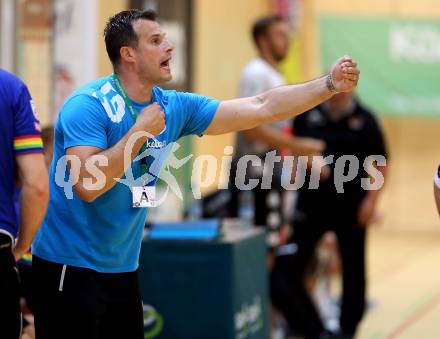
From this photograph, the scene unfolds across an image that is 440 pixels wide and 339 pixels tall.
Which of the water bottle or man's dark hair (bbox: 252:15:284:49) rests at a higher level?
man's dark hair (bbox: 252:15:284:49)

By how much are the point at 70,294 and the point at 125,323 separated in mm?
277

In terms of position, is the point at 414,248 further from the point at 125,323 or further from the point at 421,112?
the point at 125,323

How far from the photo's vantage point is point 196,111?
4531 millimetres

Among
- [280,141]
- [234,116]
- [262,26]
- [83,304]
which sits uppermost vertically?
[262,26]

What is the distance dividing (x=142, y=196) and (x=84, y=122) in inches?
16.4

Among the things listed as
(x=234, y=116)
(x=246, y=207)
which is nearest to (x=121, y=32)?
(x=234, y=116)

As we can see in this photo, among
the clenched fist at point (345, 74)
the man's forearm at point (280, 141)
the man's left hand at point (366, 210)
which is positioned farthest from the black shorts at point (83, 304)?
the man's left hand at point (366, 210)

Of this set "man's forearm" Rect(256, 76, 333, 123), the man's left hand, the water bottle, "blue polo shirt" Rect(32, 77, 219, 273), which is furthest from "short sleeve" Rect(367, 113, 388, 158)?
"blue polo shirt" Rect(32, 77, 219, 273)

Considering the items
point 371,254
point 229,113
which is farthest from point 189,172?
point 229,113

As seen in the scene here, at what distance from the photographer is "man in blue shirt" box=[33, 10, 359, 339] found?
13.3 feet

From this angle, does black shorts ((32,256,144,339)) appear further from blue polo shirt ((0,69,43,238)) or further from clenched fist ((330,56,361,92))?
clenched fist ((330,56,361,92))

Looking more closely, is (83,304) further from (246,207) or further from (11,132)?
(246,207)

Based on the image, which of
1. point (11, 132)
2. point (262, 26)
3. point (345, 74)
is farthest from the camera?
point (262, 26)

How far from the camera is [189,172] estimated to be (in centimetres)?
1110
